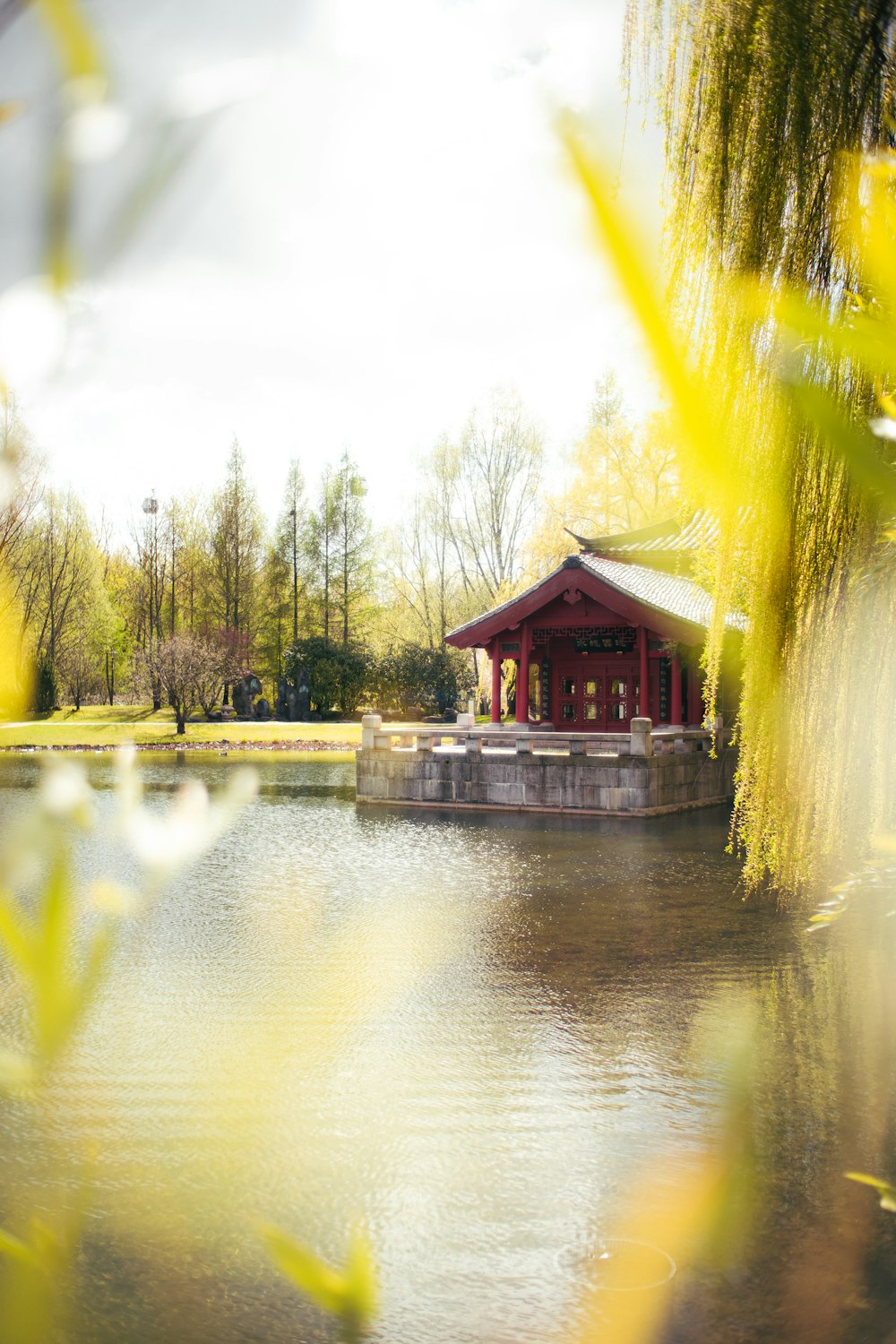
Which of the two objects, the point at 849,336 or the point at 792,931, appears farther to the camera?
the point at 792,931

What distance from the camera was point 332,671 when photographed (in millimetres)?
49344

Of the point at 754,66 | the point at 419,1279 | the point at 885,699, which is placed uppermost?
the point at 754,66

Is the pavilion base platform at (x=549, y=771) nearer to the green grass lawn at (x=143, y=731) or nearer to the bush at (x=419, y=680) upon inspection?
the green grass lawn at (x=143, y=731)

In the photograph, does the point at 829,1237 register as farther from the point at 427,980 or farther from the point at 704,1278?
the point at 427,980

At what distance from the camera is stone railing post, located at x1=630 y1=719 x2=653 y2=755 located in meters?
21.0

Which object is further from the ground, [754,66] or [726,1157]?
[754,66]

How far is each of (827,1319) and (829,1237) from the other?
2.11ft

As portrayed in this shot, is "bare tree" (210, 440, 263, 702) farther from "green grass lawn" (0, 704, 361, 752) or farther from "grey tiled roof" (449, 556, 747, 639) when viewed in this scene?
"grey tiled roof" (449, 556, 747, 639)

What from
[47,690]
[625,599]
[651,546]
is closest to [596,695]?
[625,599]

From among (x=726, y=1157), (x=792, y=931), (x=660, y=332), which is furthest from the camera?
(x=792, y=931)

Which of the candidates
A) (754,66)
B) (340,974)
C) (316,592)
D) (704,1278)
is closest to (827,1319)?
(704,1278)

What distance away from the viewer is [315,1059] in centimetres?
705

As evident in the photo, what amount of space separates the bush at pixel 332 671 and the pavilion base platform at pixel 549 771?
24675 mm

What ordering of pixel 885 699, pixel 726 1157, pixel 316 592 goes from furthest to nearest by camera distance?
pixel 316 592, pixel 726 1157, pixel 885 699
